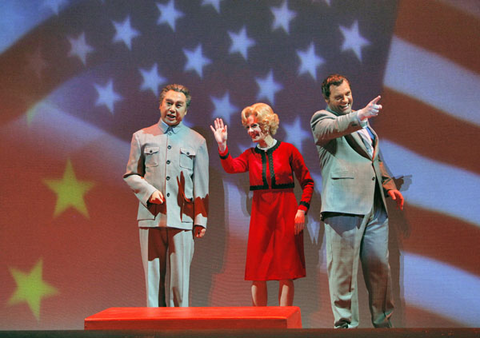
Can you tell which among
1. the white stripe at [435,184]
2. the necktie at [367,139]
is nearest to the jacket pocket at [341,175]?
the necktie at [367,139]

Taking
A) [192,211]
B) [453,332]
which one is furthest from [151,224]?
[453,332]

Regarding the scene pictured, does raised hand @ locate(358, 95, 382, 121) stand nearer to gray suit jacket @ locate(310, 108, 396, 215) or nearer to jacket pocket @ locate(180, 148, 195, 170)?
gray suit jacket @ locate(310, 108, 396, 215)

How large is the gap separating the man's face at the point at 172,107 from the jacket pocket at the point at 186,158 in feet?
0.75

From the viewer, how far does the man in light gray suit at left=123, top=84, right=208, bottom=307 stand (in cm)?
351

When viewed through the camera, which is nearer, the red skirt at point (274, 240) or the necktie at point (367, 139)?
the necktie at point (367, 139)

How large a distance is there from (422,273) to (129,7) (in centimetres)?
319

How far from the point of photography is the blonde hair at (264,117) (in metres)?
3.68

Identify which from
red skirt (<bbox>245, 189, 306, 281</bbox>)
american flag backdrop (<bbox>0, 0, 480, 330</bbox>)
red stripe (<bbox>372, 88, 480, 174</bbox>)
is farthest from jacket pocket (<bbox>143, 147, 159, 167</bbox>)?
red stripe (<bbox>372, 88, 480, 174</bbox>)

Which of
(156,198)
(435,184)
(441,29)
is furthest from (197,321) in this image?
(441,29)

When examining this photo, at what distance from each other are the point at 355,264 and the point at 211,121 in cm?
166

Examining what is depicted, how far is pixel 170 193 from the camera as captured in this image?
11.8ft

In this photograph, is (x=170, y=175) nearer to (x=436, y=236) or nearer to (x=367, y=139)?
(x=367, y=139)

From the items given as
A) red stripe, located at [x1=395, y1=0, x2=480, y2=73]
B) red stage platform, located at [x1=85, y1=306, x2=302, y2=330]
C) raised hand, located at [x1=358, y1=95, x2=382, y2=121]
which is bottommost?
red stage platform, located at [x1=85, y1=306, x2=302, y2=330]

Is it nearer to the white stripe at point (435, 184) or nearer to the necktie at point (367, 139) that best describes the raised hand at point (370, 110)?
the necktie at point (367, 139)
